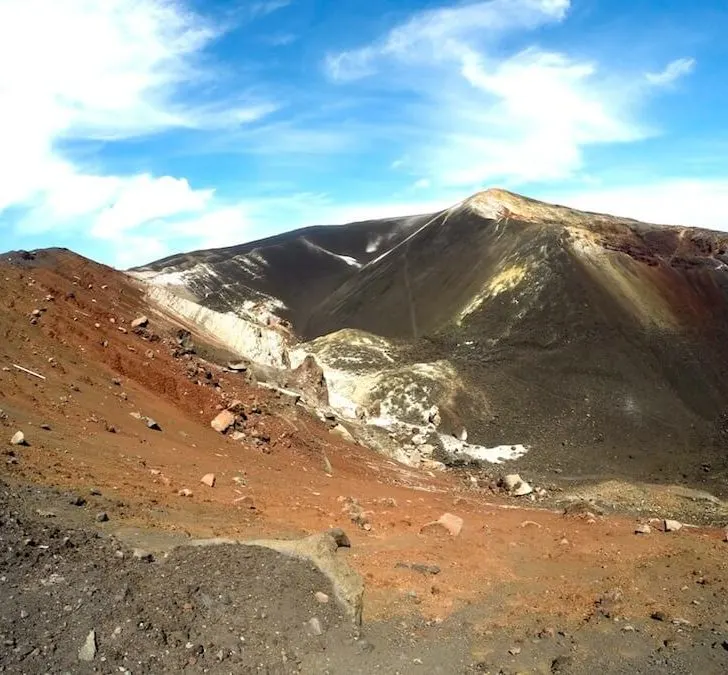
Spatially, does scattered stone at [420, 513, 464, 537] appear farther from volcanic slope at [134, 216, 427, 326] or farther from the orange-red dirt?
volcanic slope at [134, 216, 427, 326]

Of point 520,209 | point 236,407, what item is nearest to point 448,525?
point 236,407

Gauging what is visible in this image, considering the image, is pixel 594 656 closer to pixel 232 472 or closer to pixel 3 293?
pixel 232 472

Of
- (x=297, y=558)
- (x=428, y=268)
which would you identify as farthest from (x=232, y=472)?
(x=428, y=268)

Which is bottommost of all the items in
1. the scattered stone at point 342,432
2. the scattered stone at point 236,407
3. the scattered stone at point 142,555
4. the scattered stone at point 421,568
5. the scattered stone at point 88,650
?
the scattered stone at point 342,432

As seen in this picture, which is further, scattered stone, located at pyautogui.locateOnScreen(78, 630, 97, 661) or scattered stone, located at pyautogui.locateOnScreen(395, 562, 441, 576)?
scattered stone, located at pyautogui.locateOnScreen(395, 562, 441, 576)

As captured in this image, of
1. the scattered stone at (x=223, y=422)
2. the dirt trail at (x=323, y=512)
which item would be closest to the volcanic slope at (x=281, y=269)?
the dirt trail at (x=323, y=512)

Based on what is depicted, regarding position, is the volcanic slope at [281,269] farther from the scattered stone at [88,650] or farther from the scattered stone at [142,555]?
the scattered stone at [88,650]

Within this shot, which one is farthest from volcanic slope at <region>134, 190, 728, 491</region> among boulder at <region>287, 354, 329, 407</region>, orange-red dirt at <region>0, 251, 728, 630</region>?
orange-red dirt at <region>0, 251, 728, 630</region>
